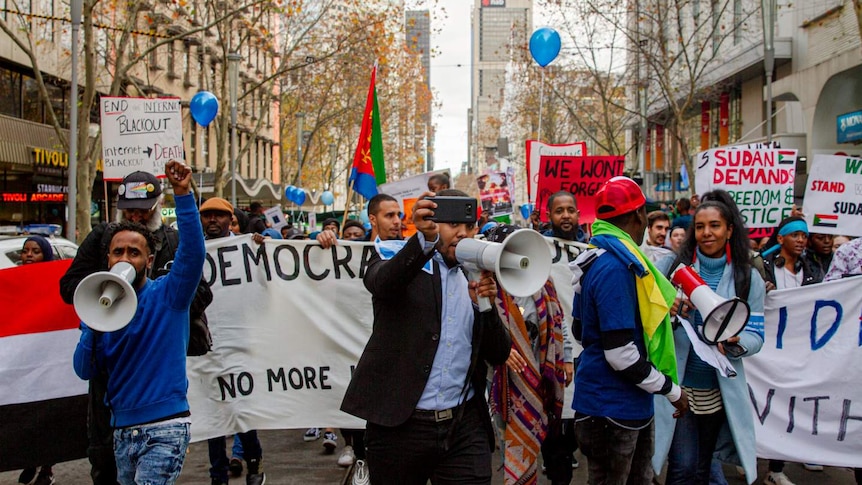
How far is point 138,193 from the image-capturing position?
441cm

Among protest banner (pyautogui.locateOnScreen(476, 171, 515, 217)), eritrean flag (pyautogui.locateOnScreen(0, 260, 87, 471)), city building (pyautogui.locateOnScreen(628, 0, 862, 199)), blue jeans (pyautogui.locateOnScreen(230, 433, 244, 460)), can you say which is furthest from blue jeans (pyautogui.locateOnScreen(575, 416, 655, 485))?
protest banner (pyautogui.locateOnScreen(476, 171, 515, 217))

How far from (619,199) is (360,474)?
9.29 feet

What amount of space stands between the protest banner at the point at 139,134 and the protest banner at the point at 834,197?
19.7 ft

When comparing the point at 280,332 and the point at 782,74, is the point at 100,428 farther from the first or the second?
the point at 782,74

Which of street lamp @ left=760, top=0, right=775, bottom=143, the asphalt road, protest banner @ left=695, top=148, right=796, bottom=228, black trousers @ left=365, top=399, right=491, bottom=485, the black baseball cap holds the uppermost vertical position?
street lamp @ left=760, top=0, right=775, bottom=143

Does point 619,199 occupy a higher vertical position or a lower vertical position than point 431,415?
higher

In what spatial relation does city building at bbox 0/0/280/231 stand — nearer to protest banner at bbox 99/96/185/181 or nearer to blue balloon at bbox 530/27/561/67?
blue balloon at bbox 530/27/561/67

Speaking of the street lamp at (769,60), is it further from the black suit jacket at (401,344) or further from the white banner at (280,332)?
the black suit jacket at (401,344)

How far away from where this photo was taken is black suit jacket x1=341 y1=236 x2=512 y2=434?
3430mm

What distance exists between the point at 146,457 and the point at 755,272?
3.11 metres

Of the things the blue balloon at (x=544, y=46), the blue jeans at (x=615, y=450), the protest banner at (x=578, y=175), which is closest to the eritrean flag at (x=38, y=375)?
the blue jeans at (x=615, y=450)

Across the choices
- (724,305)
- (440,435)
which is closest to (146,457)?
(440,435)

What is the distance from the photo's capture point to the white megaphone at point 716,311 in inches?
154

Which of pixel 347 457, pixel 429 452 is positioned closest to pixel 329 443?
pixel 347 457
